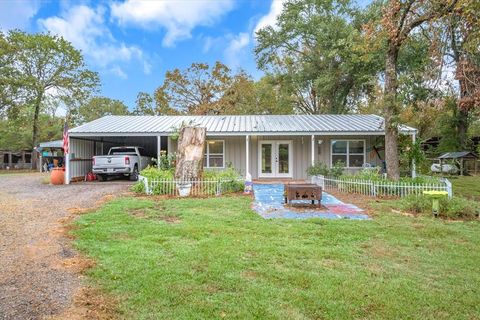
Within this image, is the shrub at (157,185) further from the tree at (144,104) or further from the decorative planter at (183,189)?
the tree at (144,104)

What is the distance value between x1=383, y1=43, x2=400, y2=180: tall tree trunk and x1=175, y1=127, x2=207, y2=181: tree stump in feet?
22.0

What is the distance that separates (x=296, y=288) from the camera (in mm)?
3631

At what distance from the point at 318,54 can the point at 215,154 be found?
13.1 m

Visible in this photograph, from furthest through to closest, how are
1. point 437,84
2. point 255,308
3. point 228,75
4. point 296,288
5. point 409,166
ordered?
point 228,75 → point 409,166 → point 437,84 → point 296,288 → point 255,308

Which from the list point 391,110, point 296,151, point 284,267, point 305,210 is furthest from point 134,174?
point 284,267

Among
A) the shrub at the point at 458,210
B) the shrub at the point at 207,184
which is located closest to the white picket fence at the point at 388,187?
the shrub at the point at 458,210

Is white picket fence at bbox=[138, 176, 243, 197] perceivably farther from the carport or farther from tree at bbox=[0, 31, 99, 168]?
tree at bbox=[0, 31, 99, 168]

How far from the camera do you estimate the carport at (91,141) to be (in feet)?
52.4

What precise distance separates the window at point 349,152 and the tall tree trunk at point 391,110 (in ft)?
16.1

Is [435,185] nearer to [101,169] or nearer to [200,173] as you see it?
[200,173]

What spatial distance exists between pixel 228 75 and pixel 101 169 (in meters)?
19.9

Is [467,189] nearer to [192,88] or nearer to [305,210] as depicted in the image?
[305,210]

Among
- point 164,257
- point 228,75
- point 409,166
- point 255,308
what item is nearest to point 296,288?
point 255,308

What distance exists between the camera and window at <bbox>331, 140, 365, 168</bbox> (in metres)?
17.3
